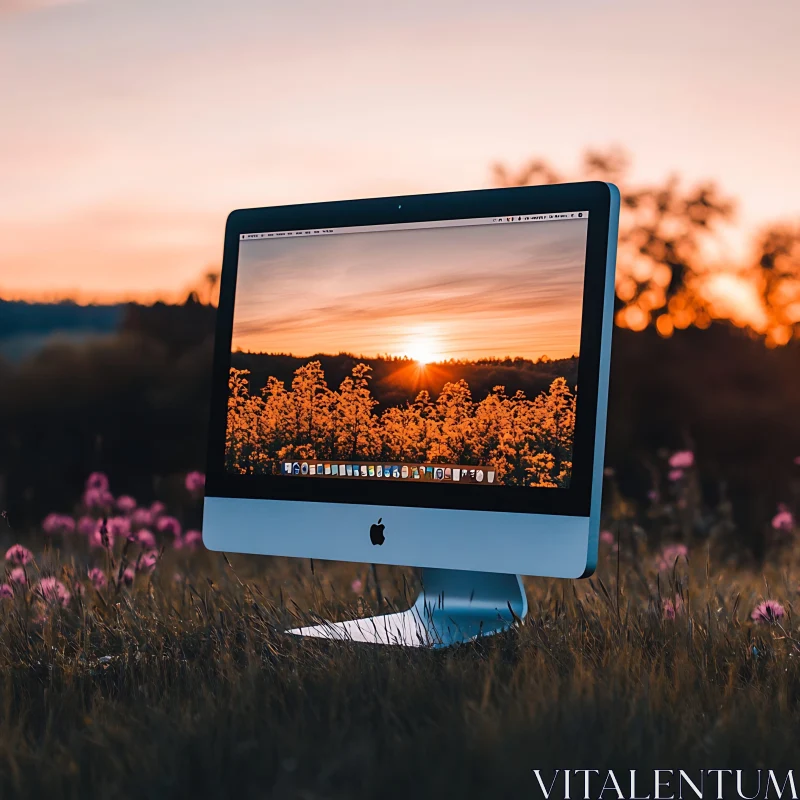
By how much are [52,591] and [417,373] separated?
1.97m

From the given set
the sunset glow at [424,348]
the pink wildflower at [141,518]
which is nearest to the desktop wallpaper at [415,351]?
the sunset glow at [424,348]

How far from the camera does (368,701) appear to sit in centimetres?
279

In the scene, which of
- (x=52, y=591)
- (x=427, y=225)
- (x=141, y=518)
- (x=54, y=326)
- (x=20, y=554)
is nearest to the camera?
(x=427, y=225)

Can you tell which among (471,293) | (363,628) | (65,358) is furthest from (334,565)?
→ (65,358)

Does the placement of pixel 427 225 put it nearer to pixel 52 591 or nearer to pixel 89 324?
pixel 52 591

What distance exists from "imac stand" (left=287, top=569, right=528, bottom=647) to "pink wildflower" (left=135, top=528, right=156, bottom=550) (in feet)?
5.63

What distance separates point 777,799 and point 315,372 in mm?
2164

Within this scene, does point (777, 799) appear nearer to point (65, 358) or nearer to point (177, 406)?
point (177, 406)

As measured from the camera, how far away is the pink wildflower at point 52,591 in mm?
4305

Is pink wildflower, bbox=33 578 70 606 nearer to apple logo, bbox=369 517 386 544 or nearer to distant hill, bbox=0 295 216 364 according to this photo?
apple logo, bbox=369 517 386 544

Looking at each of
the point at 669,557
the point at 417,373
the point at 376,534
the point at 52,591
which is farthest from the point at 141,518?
the point at 417,373

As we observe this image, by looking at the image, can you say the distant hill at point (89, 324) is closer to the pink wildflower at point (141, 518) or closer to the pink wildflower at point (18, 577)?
the pink wildflower at point (141, 518)

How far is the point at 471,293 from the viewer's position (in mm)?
3564

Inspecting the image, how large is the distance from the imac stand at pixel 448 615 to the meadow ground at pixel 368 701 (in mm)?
107
